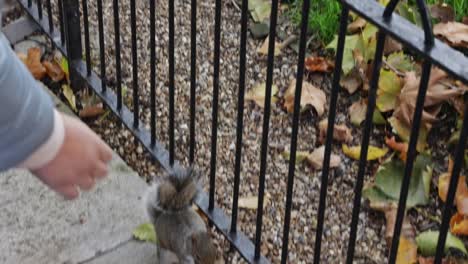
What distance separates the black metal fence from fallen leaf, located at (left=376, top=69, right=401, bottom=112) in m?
0.91

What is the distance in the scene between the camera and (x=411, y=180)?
379cm

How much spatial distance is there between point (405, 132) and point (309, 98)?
44 centimetres

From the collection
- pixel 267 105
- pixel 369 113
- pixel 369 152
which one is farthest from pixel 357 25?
pixel 369 113

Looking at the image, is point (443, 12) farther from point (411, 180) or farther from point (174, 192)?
point (174, 192)

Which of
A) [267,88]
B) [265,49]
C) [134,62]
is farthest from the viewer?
[265,49]

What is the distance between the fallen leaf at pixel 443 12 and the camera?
4328 mm

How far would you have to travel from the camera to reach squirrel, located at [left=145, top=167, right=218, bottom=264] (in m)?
3.13

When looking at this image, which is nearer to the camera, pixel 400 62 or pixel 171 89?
pixel 171 89

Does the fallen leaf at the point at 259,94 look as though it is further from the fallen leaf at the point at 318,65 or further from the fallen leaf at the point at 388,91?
the fallen leaf at the point at 388,91

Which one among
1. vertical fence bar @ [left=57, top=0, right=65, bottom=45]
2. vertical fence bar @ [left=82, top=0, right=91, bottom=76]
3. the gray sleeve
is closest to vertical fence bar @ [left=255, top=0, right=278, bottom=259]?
the gray sleeve

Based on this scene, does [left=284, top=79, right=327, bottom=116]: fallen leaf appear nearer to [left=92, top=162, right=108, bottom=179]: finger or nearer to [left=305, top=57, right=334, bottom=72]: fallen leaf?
[left=305, top=57, right=334, bottom=72]: fallen leaf

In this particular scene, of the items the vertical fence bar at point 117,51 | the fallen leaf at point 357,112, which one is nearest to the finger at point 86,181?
the vertical fence bar at point 117,51

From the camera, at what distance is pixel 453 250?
11.7ft

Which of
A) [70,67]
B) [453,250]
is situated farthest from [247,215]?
[70,67]
